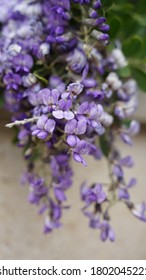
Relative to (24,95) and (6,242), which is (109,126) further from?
(6,242)

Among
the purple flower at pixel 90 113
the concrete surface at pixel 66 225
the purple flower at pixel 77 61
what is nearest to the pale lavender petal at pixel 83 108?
the purple flower at pixel 90 113

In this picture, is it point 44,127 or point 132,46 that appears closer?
point 44,127

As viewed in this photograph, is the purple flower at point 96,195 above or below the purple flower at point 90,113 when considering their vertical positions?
below

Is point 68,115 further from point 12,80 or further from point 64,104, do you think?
point 12,80

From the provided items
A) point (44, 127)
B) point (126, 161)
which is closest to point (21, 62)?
point (44, 127)

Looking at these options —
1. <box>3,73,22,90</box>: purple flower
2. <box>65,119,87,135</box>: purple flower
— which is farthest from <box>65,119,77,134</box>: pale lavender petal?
<box>3,73,22,90</box>: purple flower

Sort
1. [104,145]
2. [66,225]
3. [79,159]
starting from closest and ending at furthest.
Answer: [79,159] → [104,145] → [66,225]

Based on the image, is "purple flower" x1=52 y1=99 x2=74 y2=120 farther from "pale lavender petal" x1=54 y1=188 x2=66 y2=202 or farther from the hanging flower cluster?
"pale lavender petal" x1=54 y1=188 x2=66 y2=202

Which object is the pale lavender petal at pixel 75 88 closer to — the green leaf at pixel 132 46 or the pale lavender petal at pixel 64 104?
the pale lavender petal at pixel 64 104
